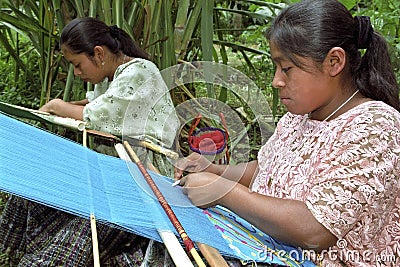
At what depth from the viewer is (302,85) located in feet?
3.23

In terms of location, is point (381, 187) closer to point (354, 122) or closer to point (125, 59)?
point (354, 122)

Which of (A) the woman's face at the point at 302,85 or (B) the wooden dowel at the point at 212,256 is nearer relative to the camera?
(B) the wooden dowel at the point at 212,256

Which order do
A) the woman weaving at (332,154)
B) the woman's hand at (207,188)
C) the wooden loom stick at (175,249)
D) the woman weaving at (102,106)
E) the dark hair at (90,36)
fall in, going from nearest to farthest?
the wooden loom stick at (175,249), the woman weaving at (332,154), the woman's hand at (207,188), the woman weaving at (102,106), the dark hair at (90,36)

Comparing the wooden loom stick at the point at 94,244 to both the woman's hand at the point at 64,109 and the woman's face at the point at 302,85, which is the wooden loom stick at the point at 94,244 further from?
the woman's hand at the point at 64,109

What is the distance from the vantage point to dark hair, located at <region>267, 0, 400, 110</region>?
966mm

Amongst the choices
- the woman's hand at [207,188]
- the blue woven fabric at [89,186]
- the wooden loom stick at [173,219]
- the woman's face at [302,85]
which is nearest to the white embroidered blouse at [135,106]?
the blue woven fabric at [89,186]

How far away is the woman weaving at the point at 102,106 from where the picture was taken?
3.87ft

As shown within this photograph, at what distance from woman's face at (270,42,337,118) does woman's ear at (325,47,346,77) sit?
0.5 inches

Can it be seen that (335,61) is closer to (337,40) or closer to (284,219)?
(337,40)

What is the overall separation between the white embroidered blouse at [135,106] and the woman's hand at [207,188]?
0.59 m

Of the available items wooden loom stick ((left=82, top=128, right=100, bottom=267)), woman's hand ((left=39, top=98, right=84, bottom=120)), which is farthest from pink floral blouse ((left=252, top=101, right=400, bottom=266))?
woman's hand ((left=39, top=98, right=84, bottom=120))

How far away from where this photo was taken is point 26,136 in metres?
1.28

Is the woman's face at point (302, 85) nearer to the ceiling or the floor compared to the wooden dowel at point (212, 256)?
nearer to the ceiling

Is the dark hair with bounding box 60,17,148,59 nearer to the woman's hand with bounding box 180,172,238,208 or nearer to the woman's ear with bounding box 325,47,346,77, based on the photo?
the woman's hand with bounding box 180,172,238,208
